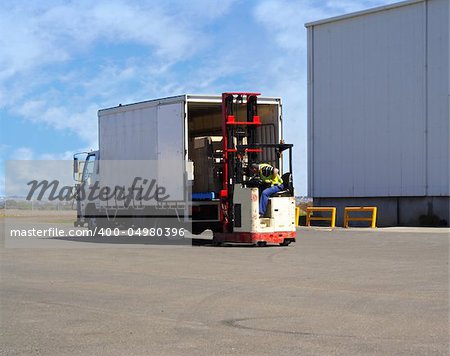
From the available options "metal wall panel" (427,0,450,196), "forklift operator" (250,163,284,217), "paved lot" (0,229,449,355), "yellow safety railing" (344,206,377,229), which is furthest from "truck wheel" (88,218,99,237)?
"metal wall panel" (427,0,450,196)

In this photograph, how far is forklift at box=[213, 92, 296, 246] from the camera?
64.2ft

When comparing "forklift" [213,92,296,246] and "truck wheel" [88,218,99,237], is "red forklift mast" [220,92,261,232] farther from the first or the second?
"truck wheel" [88,218,99,237]

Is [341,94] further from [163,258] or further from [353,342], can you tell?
[353,342]

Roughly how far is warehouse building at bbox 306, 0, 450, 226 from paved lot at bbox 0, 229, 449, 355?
16621 mm

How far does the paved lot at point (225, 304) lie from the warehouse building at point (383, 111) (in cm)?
1662

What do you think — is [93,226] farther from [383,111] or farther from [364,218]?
[383,111]

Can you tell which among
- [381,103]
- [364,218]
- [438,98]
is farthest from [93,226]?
[438,98]

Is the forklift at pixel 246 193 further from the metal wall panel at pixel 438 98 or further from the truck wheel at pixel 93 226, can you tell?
the metal wall panel at pixel 438 98

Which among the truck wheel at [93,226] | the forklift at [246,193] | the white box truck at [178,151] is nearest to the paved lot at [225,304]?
the forklift at [246,193]

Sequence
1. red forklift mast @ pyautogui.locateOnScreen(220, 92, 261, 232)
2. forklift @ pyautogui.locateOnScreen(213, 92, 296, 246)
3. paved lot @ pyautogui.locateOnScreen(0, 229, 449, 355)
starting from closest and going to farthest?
1. paved lot @ pyautogui.locateOnScreen(0, 229, 449, 355)
2. forklift @ pyautogui.locateOnScreen(213, 92, 296, 246)
3. red forklift mast @ pyautogui.locateOnScreen(220, 92, 261, 232)

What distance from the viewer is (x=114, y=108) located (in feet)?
80.4

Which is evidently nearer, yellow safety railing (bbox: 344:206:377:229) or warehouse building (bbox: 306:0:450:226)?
yellow safety railing (bbox: 344:206:377:229)

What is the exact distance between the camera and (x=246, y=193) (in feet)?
64.0

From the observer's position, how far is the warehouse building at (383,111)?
32.7 m
